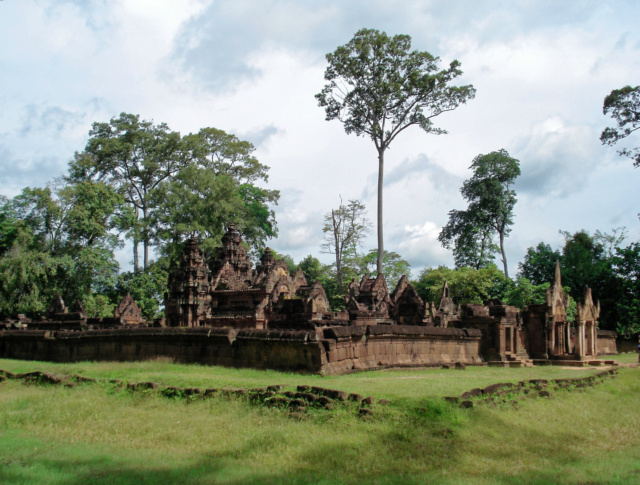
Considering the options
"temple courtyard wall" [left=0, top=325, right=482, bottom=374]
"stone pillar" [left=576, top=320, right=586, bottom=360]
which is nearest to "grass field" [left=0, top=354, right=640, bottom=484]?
"temple courtyard wall" [left=0, top=325, right=482, bottom=374]

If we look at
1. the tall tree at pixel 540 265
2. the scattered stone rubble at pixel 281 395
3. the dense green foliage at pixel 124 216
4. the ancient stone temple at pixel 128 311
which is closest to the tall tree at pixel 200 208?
the dense green foliage at pixel 124 216

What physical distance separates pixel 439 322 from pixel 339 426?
14134mm

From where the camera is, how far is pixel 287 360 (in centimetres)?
1244

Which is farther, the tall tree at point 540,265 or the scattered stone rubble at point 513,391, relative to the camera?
the tall tree at point 540,265

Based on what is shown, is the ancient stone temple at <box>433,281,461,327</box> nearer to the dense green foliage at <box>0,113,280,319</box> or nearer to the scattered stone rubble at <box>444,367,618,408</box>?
the scattered stone rubble at <box>444,367,618,408</box>

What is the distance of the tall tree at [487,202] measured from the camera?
4550cm

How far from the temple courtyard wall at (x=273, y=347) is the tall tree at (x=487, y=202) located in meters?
29.7

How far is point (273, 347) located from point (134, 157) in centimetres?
3570

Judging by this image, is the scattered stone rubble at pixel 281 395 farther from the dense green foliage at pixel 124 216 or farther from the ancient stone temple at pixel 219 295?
the dense green foliage at pixel 124 216

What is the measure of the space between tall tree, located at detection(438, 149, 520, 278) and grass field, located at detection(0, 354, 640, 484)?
36781 mm

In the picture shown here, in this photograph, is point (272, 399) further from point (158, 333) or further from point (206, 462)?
point (158, 333)

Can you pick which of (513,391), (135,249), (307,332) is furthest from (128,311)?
(513,391)

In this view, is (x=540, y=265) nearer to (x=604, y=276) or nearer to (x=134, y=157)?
(x=604, y=276)

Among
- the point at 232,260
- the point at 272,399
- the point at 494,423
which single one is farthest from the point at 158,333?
the point at 232,260
